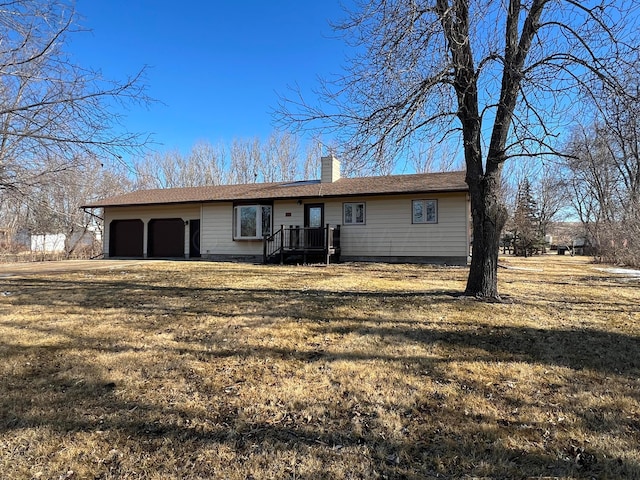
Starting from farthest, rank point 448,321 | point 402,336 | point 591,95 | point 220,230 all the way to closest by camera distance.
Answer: point 220,230
point 591,95
point 448,321
point 402,336

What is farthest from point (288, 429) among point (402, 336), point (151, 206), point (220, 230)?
point (151, 206)

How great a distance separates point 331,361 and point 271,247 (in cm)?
1211

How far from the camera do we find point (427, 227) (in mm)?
14562

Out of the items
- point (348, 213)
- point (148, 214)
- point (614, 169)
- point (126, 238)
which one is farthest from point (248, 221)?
point (614, 169)

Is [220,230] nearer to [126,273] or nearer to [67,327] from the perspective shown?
[126,273]

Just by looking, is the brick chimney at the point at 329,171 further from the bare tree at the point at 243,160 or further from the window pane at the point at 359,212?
the bare tree at the point at 243,160

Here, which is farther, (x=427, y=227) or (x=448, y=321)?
(x=427, y=227)

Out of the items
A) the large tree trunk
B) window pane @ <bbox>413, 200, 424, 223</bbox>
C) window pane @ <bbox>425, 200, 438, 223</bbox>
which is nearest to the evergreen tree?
window pane @ <bbox>425, 200, 438, 223</bbox>

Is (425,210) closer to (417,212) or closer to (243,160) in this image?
(417,212)

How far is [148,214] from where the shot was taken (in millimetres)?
18766

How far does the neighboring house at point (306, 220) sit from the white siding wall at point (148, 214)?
5cm

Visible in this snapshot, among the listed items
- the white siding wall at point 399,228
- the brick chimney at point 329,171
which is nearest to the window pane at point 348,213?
the white siding wall at point 399,228

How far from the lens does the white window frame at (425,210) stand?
14.5 m

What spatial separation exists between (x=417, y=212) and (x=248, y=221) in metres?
7.19
